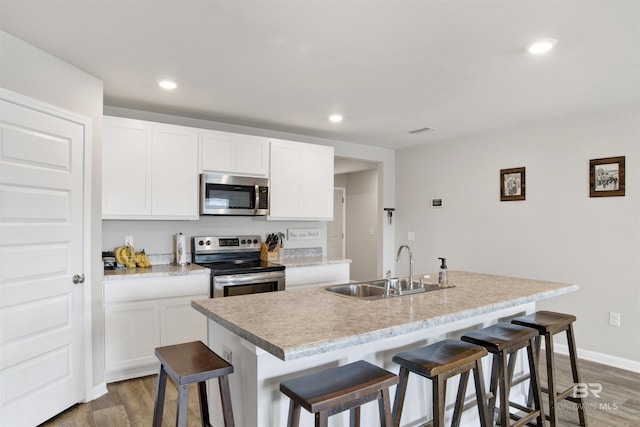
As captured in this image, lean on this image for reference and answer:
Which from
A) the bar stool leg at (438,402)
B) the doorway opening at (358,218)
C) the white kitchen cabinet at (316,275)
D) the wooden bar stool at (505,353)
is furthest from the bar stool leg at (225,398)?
the doorway opening at (358,218)

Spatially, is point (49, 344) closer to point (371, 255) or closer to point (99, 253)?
point (99, 253)

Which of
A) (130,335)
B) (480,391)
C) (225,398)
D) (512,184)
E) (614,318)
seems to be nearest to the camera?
(225,398)

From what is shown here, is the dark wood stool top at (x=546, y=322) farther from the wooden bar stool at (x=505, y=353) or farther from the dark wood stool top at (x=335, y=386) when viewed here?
the dark wood stool top at (x=335, y=386)

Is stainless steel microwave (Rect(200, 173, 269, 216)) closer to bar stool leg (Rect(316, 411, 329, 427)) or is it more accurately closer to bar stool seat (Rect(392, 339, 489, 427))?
bar stool seat (Rect(392, 339, 489, 427))

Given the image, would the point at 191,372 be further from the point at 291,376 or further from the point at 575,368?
the point at 575,368

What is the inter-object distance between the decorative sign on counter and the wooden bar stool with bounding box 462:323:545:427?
2748mm

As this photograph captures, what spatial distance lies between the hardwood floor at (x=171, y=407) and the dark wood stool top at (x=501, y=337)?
2.52 ft

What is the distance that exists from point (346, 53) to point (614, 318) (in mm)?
3359

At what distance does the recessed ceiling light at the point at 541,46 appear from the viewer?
2215 millimetres

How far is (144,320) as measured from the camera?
309 cm

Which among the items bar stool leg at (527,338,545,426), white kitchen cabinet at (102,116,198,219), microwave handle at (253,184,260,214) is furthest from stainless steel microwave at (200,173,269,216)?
bar stool leg at (527,338,545,426)

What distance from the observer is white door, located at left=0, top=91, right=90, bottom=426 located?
2184 mm

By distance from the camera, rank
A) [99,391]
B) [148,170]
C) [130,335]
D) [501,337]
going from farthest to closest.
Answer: [148,170] < [130,335] < [99,391] < [501,337]

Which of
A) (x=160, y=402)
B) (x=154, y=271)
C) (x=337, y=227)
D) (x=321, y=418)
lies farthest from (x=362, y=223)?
(x=321, y=418)
